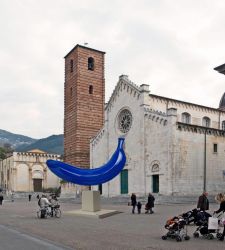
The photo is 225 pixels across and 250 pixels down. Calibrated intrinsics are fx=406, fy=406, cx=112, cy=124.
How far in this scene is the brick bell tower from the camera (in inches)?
2191

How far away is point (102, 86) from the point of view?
193ft

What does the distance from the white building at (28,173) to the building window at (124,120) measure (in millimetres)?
33422

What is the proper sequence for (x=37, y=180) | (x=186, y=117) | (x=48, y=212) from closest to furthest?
(x=48, y=212)
(x=186, y=117)
(x=37, y=180)

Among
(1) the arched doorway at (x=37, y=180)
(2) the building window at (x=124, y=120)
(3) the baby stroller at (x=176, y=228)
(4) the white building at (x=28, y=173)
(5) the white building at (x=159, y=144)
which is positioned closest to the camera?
(3) the baby stroller at (x=176, y=228)

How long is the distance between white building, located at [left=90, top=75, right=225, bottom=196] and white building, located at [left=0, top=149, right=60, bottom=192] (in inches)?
1132

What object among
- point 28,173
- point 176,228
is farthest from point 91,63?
point 176,228

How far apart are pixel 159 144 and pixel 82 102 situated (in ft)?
51.9

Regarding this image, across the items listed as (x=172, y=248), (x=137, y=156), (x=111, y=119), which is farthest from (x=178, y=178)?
(x=172, y=248)

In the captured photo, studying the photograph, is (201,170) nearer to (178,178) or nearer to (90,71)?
(178,178)

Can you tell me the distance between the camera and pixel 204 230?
15.0m

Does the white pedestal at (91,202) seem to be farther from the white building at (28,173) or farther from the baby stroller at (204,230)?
the white building at (28,173)

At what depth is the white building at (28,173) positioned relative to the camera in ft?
256

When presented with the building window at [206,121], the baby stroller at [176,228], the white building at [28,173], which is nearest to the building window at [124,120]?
the building window at [206,121]

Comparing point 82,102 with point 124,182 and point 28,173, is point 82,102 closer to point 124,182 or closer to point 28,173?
point 124,182
